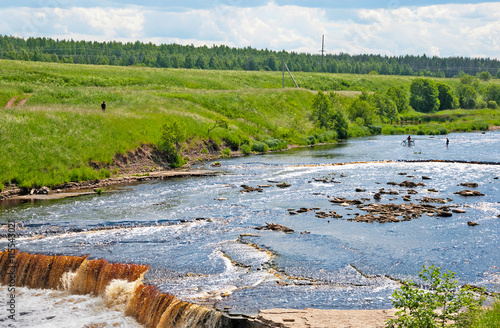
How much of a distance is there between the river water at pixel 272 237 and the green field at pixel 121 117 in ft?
27.9

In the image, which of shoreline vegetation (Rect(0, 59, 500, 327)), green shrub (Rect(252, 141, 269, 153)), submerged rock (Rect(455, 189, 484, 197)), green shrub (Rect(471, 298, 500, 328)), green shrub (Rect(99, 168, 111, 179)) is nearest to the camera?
green shrub (Rect(471, 298, 500, 328))

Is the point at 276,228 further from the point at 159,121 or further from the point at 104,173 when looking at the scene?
the point at 159,121

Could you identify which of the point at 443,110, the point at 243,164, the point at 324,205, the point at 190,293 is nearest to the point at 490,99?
the point at 443,110

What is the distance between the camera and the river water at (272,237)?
2337 centimetres

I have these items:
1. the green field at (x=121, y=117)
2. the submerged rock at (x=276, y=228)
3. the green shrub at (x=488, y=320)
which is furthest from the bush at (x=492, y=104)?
the green shrub at (x=488, y=320)

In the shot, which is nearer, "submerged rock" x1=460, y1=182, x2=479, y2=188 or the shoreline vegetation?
"submerged rock" x1=460, y1=182, x2=479, y2=188

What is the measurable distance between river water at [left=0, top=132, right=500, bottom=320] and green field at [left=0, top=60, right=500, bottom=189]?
27.9 ft

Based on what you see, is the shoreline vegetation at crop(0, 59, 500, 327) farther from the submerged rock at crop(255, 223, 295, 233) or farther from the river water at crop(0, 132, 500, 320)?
the submerged rock at crop(255, 223, 295, 233)

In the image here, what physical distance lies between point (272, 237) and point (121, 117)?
39.2 meters

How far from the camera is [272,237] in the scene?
103 ft

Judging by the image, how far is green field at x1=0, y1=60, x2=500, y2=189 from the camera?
4959 cm

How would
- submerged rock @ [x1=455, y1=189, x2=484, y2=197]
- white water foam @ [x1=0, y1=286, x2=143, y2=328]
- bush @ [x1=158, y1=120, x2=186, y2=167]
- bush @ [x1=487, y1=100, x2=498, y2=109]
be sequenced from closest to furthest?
white water foam @ [x1=0, y1=286, x2=143, y2=328] → submerged rock @ [x1=455, y1=189, x2=484, y2=197] → bush @ [x1=158, y1=120, x2=186, y2=167] → bush @ [x1=487, y1=100, x2=498, y2=109]

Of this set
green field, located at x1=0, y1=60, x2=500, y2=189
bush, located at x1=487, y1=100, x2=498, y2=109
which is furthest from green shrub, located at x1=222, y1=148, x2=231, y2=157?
bush, located at x1=487, y1=100, x2=498, y2=109

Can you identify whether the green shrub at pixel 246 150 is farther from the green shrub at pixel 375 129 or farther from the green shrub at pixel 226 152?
the green shrub at pixel 375 129
